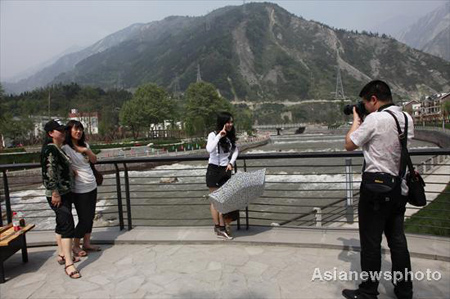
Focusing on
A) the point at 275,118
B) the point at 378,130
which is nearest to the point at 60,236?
the point at 378,130

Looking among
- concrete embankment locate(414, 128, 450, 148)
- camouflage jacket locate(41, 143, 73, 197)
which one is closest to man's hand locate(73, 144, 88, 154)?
camouflage jacket locate(41, 143, 73, 197)

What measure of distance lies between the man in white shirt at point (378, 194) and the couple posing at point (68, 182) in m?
2.88

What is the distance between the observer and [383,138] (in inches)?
106

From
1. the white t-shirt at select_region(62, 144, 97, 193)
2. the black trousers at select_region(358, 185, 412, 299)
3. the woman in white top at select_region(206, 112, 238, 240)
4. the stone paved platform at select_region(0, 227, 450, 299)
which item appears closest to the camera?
the black trousers at select_region(358, 185, 412, 299)

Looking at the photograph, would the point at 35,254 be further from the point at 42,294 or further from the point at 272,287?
the point at 272,287

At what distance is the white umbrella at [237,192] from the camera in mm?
4020

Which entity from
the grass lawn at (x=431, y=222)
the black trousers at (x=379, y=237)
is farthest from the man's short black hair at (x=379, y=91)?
the grass lawn at (x=431, y=222)

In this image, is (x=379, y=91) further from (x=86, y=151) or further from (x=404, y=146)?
(x=86, y=151)

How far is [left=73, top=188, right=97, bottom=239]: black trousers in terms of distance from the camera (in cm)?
404

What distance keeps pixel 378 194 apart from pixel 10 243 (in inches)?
145

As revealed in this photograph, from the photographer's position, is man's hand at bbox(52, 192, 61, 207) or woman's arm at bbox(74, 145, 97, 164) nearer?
man's hand at bbox(52, 192, 61, 207)

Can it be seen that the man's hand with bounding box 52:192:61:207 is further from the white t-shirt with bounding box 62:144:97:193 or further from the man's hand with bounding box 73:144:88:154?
the man's hand with bounding box 73:144:88:154

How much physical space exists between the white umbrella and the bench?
7.19 feet

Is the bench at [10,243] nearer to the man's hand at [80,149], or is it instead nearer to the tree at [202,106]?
the man's hand at [80,149]
